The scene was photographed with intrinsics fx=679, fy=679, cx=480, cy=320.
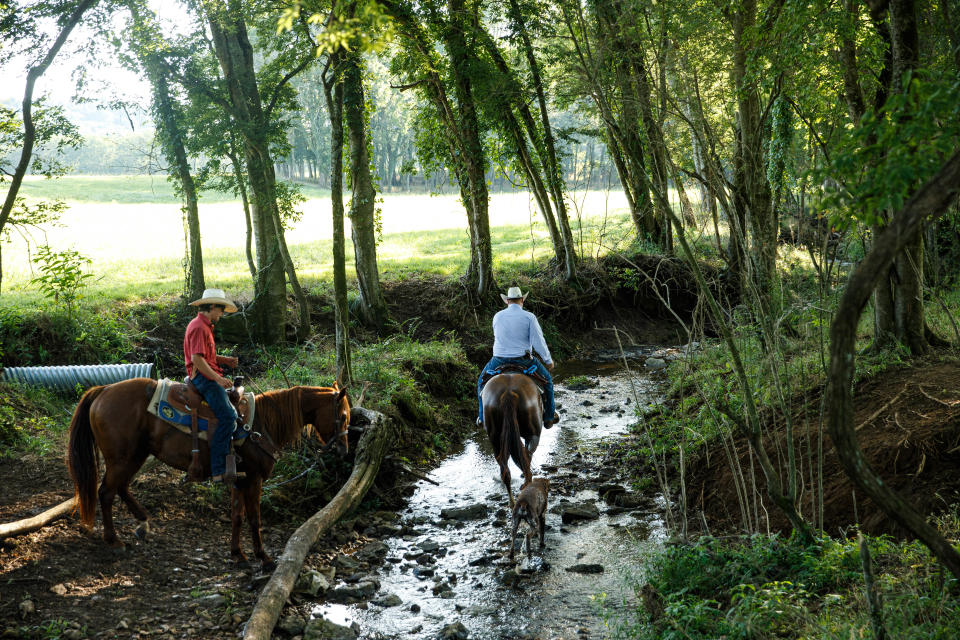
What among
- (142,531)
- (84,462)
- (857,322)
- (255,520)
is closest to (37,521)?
(84,462)

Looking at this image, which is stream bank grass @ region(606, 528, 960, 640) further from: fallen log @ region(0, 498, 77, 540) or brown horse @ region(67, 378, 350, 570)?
fallen log @ region(0, 498, 77, 540)

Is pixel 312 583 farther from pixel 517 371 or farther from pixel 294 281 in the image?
pixel 294 281

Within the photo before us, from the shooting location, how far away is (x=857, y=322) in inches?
125

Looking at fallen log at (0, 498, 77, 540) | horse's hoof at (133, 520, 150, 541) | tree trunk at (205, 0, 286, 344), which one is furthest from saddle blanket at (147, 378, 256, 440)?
tree trunk at (205, 0, 286, 344)

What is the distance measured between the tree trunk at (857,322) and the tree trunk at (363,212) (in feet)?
41.7

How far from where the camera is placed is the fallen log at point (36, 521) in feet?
20.7

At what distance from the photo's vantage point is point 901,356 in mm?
8977

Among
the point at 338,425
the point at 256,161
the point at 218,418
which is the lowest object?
the point at 338,425

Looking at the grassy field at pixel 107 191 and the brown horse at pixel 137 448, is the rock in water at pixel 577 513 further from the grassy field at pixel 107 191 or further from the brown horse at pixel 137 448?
the grassy field at pixel 107 191

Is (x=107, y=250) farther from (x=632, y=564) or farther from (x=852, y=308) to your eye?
(x=852, y=308)

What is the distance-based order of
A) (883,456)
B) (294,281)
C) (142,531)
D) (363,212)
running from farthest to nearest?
1. (363,212)
2. (294,281)
3. (142,531)
4. (883,456)

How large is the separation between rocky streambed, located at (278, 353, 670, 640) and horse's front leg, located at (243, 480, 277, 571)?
0.47 meters

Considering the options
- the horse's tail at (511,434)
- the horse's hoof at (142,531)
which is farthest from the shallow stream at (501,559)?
the horse's hoof at (142,531)

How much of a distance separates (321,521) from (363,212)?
10163mm
